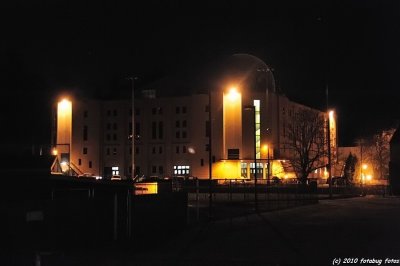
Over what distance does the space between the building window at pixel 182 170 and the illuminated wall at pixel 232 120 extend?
8.62m

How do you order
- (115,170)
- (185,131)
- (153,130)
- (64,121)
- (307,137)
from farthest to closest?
(64,121)
(115,170)
(153,130)
(185,131)
(307,137)

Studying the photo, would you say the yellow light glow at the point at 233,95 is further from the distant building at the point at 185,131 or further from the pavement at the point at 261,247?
the pavement at the point at 261,247

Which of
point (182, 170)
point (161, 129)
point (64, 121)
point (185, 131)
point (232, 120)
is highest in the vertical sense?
point (64, 121)

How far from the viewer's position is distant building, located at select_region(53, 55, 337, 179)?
11081 centimetres

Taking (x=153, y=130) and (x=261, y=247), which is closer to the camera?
(x=261, y=247)

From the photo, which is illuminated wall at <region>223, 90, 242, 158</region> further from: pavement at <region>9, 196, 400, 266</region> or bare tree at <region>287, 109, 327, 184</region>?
pavement at <region>9, 196, 400, 266</region>

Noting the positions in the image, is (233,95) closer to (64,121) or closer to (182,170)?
(182,170)

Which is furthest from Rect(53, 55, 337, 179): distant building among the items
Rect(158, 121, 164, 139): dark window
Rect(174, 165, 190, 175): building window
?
Rect(158, 121, 164, 139): dark window

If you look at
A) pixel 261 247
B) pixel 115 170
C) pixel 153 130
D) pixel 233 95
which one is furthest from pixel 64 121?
pixel 261 247

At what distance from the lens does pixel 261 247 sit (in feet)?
62.2

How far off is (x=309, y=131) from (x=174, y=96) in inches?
1369

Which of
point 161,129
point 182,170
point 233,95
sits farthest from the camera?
point 161,129

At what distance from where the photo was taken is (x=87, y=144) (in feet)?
393

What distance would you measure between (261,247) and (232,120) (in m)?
94.0
